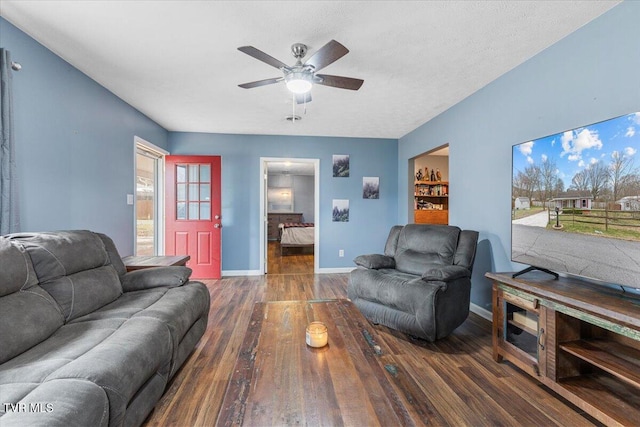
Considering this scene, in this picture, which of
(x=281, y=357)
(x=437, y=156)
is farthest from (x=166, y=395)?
(x=437, y=156)

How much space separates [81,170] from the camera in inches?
102

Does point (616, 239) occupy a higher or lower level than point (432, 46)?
lower

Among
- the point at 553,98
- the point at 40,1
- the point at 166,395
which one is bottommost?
the point at 166,395

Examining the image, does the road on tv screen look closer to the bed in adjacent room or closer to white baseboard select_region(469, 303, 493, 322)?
white baseboard select_region(469, 303, 493, 322)

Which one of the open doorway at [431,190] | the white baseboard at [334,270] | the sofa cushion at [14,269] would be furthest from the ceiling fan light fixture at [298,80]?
the open doorway at [431,190]

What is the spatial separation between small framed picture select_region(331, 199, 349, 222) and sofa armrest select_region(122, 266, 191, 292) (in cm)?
300

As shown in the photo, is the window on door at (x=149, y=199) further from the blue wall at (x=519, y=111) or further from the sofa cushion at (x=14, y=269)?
the blue wall at (x=519, y=111)

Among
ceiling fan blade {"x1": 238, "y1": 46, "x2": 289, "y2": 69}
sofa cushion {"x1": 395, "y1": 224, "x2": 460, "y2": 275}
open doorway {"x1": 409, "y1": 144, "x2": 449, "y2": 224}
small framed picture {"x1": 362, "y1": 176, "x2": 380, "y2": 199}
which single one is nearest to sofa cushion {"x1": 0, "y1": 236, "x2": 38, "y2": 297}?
ceiling fan blade {"x1": 238, "y1": 46, "x2": 289, "y2": 69}

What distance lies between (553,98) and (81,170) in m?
4.18

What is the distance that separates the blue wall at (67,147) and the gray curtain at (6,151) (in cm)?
18

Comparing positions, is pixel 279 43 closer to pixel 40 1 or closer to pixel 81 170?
pixel 40 1

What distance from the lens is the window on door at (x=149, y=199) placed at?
13.2ft

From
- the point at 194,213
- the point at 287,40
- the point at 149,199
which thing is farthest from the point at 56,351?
the point at 149,199

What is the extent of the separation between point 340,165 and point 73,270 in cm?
387
